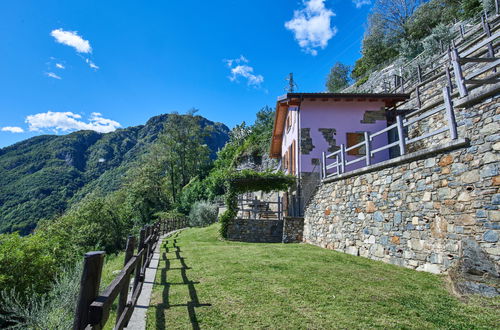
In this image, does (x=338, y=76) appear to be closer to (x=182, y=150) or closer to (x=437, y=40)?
(x=437, y=40)

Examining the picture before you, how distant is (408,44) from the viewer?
25.5 m

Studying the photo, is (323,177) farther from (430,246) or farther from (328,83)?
(328,83)

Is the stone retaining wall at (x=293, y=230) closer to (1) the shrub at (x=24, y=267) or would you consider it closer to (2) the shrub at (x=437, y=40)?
(1) the shrub at (x=24, y=267)

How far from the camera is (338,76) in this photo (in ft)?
127

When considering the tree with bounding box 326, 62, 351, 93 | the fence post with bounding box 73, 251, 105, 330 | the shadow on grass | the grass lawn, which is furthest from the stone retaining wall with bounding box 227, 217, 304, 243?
the tree with bounding box 326, 62, 351, 93

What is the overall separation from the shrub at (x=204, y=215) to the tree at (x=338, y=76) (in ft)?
82.4

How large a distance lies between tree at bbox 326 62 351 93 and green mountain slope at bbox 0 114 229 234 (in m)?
17.9

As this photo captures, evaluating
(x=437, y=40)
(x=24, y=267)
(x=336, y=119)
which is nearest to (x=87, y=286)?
(x=24, y=267)

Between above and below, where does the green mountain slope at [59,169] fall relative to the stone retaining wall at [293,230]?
above

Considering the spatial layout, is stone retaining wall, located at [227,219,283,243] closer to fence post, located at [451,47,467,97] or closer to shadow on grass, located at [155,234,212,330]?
shadow on grass, located at [155,234,212,330]

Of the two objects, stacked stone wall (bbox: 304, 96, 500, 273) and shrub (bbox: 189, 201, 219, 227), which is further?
shrub (bbox: 189, 201, 219, 227)

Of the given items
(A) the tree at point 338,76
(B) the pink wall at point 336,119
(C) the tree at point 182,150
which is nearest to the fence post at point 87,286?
(B) the pink wall at point 336,119

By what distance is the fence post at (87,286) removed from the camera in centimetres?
179

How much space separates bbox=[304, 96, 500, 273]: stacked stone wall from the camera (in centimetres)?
438
